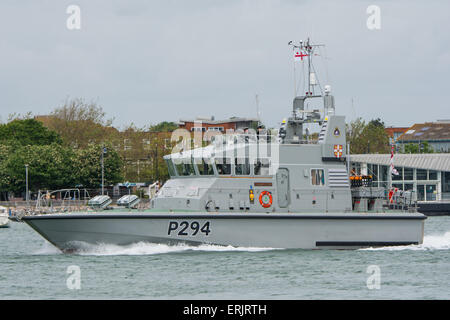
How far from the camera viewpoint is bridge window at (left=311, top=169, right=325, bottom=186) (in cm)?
2264

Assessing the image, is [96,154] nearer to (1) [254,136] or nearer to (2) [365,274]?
(1) [254,136]

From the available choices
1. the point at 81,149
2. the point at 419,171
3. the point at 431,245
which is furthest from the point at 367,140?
the point at 431,245

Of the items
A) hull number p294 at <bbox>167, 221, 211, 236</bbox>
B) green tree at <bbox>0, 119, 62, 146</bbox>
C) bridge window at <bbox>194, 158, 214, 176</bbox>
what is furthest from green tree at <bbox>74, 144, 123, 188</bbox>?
hull number p294 at <bbox>167, 221, 211, 236</bbox>

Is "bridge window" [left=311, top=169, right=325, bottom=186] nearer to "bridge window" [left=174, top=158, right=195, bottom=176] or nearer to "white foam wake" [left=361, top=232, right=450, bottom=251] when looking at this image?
"white foam wake" [left=361, top=232, right=450, bottom=251]

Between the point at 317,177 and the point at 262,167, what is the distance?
5.51ft

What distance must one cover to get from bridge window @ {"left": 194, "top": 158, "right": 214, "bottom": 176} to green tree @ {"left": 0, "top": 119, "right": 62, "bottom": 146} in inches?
1695

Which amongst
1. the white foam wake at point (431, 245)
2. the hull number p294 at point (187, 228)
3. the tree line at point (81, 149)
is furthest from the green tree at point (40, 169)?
the hull number p294 at point (187, 228)

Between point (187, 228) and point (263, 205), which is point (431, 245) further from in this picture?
point (187, 228)

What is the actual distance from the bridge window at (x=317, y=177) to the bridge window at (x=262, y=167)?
137cm

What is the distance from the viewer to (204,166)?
73.2ft

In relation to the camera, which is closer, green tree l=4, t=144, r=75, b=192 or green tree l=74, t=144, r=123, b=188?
green tree l=4, t=144, r=75, b=192

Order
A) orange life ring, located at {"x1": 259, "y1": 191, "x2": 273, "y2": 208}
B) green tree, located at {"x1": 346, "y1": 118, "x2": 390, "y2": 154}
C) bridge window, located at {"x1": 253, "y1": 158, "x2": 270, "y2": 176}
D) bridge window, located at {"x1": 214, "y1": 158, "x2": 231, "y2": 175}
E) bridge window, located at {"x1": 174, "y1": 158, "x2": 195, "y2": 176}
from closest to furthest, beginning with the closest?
orange life ring, located at {"x1": 259, "y1": 191, "x2": 273, "y2": 208} < bridge window, located at {"x1": 214, "y1": 158, "x2": 231, "y2": 175} < bridge window, located at {"x1": 253, "y1": 158, "x2": 270, "y2": 176} < bridge window, located at {"x1": 174, "y1": 158, "x2": 195, "y2": 176} < green tree, located at {"x1": 346, "y1": 118, "x2": 390, "y2": 154}

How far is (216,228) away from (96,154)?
35772 mm

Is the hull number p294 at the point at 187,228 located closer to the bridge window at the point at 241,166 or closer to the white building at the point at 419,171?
the bridge window at the point at 241,166
